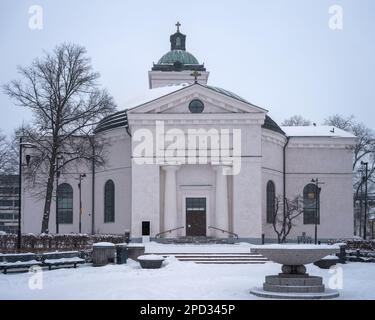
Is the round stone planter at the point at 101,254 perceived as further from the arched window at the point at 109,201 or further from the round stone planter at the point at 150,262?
the arched window at the point at 109,201

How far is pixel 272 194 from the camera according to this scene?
162 feet

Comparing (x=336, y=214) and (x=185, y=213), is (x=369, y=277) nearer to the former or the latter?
(x=185, y=213)

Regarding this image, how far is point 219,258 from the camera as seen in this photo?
1334 inches

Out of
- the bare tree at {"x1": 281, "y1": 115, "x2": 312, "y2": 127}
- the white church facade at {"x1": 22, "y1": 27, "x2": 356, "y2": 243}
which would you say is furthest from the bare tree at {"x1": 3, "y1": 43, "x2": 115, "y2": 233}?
the bare tree at {"x1": 281, "y1": 115, "x2": 312, "y2": 127}

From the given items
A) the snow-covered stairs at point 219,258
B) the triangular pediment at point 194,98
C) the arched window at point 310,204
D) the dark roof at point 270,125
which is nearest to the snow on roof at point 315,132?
the dark roof at point 270,125

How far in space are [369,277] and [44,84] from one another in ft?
87.4

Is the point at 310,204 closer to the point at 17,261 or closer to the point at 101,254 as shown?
the point at 101,254

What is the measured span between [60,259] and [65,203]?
70.0 feet

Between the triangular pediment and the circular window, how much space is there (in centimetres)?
21

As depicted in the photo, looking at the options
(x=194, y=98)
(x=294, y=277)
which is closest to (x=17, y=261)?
(x=294, y=277)

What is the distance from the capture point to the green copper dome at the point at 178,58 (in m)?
63.3

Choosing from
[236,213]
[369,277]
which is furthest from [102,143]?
[369,277]

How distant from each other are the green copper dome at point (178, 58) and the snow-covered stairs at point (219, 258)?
31.5 metres

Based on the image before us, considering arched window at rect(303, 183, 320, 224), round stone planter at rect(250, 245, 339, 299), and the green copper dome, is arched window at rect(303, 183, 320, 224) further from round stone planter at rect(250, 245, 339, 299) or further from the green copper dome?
round stone planter at rect(250, 245, 339, 299)
